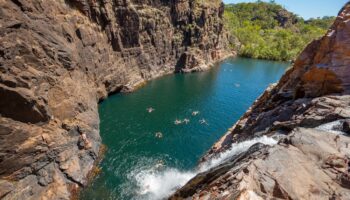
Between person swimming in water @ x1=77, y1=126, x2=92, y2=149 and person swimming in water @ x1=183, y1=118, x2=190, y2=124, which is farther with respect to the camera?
person swimming in water @ x1=183, y1=118, x2=190, y2=124

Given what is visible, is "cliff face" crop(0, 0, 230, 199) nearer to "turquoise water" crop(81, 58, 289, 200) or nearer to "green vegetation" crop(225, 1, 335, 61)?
"turquoise water" crop(81, 58, 289, 200)

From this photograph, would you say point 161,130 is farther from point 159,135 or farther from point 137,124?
point 137,124

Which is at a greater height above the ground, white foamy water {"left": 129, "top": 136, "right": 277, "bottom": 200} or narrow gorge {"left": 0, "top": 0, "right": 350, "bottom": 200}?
narrow gorge {"left": 0, "top": 0, "right": 350, "bottom": 200}

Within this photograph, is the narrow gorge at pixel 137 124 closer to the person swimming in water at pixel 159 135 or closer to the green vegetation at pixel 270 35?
the person swimming in water at pixel 159 135

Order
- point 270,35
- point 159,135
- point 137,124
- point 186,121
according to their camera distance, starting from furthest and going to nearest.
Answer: point 270,35
point 186,121
point 137,124
point 159,135

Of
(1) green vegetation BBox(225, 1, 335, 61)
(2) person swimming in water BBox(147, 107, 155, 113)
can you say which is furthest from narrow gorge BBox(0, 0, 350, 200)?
(1) green vegetation BBox(225, 1, 335, 61)

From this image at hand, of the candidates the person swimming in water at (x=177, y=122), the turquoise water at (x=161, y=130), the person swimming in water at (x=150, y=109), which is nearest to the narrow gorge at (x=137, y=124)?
the turquoise water at (x=161, y=130)

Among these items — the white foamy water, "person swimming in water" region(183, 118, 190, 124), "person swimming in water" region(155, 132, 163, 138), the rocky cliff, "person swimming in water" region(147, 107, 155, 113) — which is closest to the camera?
the rocky cliff

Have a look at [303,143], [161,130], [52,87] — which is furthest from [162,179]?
[303,143]
